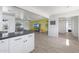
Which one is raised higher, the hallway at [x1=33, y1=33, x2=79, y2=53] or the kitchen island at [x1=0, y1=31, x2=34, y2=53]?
the kitchen island at [x1=0, y1=31, x2=34, y2=53]

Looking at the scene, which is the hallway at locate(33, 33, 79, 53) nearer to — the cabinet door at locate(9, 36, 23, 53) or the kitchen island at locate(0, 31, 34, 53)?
the kitchen island at locate(0, 31, 34, 53)

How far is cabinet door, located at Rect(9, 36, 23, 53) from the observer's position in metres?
2.45

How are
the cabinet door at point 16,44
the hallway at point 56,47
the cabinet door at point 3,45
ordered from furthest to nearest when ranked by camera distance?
the hallway at point 56,47 → the cabinet door at point 16,44 → the cabinet door at point 3,45

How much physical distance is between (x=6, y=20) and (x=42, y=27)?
11.6 m

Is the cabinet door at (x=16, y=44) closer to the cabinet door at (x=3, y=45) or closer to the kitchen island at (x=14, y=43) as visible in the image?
the kitchen island at (x=14, y=43)

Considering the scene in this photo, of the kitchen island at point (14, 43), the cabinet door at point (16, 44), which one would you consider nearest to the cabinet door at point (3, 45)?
the kitchen island at point (14, 43)

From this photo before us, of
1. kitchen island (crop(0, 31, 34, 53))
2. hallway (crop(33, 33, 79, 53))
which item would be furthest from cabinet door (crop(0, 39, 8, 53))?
hallway (crop(33, 33, 79, 53))

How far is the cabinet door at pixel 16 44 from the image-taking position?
2.45m

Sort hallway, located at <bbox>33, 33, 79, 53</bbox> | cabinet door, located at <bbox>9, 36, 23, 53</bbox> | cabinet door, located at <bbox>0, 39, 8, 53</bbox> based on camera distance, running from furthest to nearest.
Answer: hallway, located at <bbox>33, 33, 79, 53</bbox>
cabinet door, located at <bbox>9, 36, 23, 53</bbox>
cabinet door, located at <bbox>0, 39, 8, 53</bbox>

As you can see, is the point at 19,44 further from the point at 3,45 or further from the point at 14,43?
the point at 3,45

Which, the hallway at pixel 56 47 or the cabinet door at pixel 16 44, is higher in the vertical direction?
the cabinet door at pixel 16 44

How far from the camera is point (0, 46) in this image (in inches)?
81.5

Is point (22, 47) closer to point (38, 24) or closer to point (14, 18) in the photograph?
point (14, 18)
